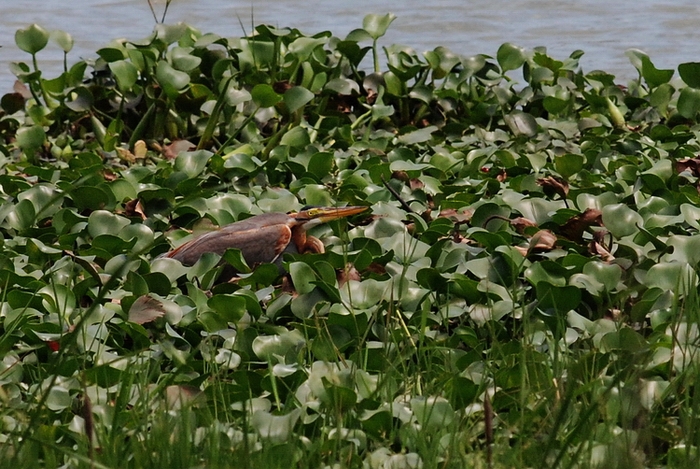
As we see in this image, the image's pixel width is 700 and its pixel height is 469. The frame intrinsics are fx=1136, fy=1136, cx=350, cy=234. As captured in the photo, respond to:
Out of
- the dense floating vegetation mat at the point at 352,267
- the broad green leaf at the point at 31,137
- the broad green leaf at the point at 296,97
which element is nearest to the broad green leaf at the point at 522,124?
the dense floating vegetation mat at the point at 352,267

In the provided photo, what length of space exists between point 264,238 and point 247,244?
0.18ft

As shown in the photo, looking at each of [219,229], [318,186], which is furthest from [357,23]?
[219,229]

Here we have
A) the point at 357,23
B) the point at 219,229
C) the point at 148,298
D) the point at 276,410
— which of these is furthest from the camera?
the point at 357,23

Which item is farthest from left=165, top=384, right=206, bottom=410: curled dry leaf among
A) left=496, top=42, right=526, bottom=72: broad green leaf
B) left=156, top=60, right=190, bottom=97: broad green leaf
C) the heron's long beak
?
left=496, top=42, right=526, bottom=72: broad green leaf

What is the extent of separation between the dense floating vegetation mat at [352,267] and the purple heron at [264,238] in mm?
72

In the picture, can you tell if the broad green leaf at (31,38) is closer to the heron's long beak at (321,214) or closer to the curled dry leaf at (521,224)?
the heron's long beak at (321,214)

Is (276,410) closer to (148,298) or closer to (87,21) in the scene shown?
(148,298)

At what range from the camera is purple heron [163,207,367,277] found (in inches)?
135

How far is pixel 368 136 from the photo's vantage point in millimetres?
5160

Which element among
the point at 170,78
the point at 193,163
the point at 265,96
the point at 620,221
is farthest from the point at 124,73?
the point at 620,221

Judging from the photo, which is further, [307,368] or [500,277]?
[500,277]

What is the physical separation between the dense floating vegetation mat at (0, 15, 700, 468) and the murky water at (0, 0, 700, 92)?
1.92m

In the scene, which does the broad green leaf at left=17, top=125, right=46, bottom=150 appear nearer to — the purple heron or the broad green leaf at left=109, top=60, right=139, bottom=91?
A: the broad green leaf at left=109, top=60, right=139, bottom=91

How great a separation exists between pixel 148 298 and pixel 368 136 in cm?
235
